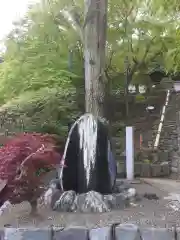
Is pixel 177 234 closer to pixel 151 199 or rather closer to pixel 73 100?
pixel 151 199

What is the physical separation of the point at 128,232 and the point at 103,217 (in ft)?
2.43

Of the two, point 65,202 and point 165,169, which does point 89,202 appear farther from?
point 165,169

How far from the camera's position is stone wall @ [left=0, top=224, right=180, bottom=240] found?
3568 millimetres

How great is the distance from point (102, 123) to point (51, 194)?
1304 millimetres

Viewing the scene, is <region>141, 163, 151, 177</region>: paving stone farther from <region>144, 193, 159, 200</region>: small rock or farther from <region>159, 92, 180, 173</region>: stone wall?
<region>144, 193, 159, 200</region>: small rock

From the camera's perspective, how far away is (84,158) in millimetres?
5270

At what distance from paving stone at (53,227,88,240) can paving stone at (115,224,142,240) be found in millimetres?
348

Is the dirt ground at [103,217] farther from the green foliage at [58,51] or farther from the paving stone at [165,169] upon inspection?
the green foliage at [58,51]

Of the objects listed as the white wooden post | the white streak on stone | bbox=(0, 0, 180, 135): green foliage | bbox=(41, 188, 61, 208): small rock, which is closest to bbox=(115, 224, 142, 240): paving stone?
bbox=(41, 188, 61, 208): small rock

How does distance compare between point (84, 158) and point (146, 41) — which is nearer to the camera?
point (84, 158)

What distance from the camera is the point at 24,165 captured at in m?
4.12

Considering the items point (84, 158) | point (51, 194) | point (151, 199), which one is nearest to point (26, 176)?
point (51, 194)

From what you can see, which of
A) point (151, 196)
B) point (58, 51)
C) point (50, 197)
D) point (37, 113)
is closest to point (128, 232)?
point (50, 197)

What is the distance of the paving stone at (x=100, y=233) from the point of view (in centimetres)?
364
